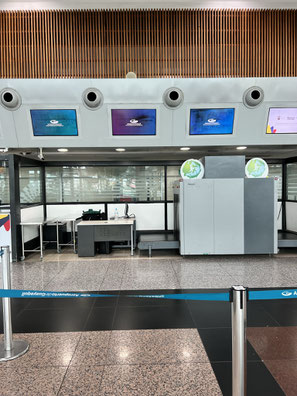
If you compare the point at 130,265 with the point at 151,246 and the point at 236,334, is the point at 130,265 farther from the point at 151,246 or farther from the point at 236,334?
the point at 236,334

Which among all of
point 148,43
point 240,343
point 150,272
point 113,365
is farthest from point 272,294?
point 148,43

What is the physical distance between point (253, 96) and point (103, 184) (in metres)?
5.11

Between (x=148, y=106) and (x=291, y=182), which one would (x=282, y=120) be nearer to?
(x=148, y=106)

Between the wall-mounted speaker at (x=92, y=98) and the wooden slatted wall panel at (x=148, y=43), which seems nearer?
the wall-mounted speaker at (x=92, y=98)

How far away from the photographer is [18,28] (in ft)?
17.3

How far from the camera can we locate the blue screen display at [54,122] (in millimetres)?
5238

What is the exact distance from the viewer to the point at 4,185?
6.67m

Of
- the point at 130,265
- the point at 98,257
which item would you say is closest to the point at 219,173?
the point at 130,265

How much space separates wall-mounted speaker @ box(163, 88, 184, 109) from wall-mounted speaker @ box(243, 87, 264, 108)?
1.24m

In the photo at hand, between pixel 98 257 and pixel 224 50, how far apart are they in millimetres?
5467

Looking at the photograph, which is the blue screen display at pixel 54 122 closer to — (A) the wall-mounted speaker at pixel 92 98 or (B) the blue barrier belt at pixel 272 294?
(A) the wall-mounted speaker at pixel 92 98

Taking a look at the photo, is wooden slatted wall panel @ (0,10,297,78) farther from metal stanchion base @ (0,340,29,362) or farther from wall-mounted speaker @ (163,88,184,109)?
metal stanchion base @ (0,340,29,362)

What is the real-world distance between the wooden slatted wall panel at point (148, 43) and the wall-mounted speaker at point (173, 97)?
0.63 meters

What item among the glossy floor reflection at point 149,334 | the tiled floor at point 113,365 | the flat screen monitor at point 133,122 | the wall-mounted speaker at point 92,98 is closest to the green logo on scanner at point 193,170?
the flat screen monitor at point 133,122
